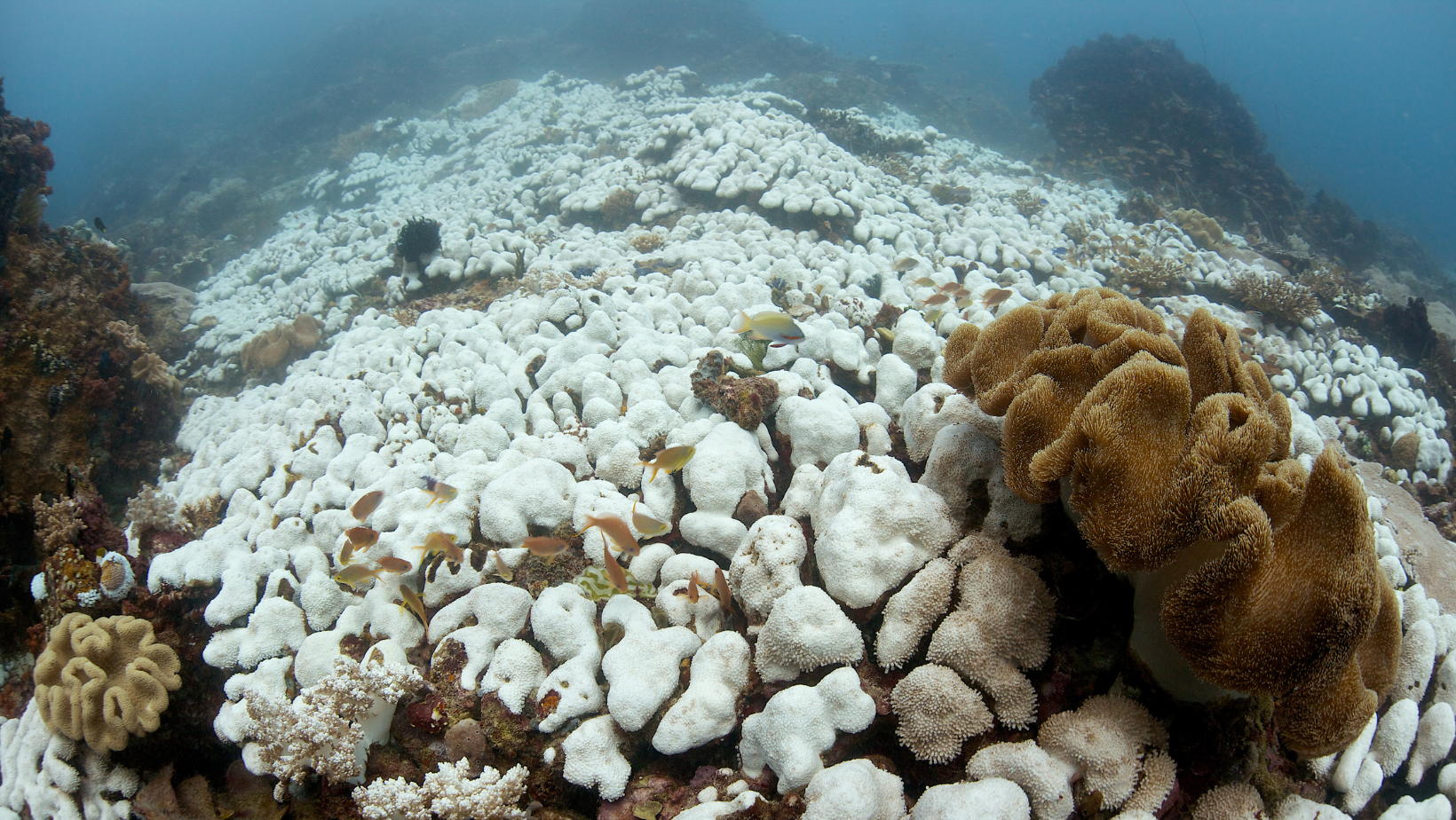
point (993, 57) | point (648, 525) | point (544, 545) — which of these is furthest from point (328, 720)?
point (993, 57)

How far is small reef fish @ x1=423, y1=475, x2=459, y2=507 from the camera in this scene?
3.37 metres

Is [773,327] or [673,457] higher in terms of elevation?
[773,327]

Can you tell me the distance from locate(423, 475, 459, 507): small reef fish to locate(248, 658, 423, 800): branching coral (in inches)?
38.3

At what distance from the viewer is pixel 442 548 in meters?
3.24

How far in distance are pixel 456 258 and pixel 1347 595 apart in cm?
856

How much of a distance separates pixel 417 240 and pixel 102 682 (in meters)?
6.01

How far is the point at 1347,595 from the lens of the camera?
64.0 inches

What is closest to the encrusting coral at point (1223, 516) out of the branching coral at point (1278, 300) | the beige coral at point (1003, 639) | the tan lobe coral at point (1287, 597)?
the tan lobe coral at point (1287, 597)

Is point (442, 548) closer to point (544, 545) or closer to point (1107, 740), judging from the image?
point (544, 545)

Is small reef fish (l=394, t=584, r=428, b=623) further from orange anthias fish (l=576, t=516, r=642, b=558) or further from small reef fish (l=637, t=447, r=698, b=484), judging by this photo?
small reef fish (l=637, t=447, r=698, b=484)

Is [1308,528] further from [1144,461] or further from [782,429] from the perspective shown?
[782,429]

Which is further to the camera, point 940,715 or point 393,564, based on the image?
point 393,564

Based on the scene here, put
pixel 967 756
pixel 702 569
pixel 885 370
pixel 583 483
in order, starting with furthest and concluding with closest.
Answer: pixel 885 370, pixel 583 483, pixel 702 569, pixel 967 756

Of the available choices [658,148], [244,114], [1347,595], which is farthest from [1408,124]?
[244,114]
